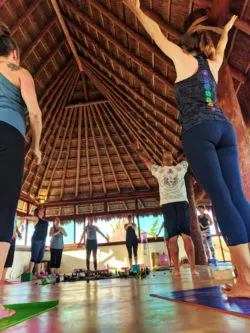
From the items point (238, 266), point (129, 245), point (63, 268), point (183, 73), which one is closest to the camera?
point (238, 266)

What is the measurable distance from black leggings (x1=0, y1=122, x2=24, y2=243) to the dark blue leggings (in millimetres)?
1021

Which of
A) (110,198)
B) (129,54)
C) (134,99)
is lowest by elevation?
(110,198)

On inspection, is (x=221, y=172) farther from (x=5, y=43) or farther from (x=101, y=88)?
(x=101, y=88)

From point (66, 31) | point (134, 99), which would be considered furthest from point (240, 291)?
point (66, 31)

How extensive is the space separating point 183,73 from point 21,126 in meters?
1.13

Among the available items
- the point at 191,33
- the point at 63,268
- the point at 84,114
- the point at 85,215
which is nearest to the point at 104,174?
the point at 85,215

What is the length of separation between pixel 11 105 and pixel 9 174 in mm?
408

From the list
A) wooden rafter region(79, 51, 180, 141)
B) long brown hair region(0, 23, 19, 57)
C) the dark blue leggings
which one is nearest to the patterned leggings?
wooden rafter region(79, 51, 180, 141)

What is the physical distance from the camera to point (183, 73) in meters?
1.71

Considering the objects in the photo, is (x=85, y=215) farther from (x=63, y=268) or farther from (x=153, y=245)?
(x=153, y=245)

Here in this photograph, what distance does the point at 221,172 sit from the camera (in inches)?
59.1

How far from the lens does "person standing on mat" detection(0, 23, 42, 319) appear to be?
1.18m

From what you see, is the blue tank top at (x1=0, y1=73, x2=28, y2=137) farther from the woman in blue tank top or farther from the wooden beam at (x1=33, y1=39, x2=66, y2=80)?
the wooden beam at (x1=33, y1=39, x2=66, y2=80)

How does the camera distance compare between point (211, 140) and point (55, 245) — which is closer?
point (211, 140)
